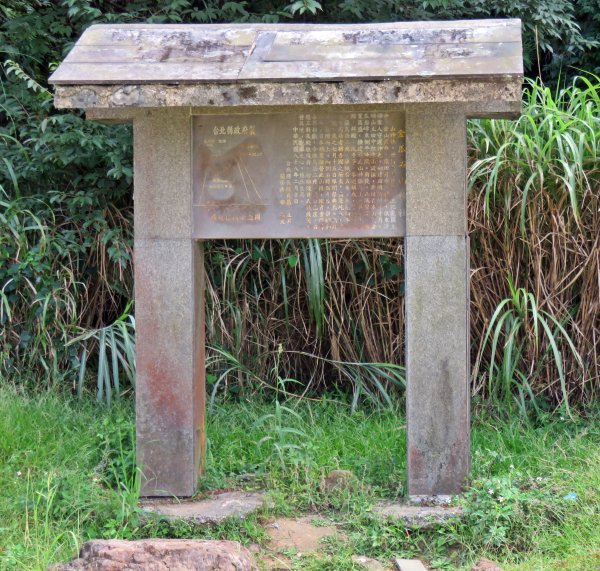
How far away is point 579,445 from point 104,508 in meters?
2.57

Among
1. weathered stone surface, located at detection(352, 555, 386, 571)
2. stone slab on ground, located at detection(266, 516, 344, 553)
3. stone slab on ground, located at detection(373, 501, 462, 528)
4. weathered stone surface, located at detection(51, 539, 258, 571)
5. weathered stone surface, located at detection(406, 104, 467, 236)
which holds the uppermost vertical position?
weathered stone surface, located at detection(406, 104, 467, 236)

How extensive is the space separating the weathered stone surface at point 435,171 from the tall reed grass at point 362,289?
1220 millimetres

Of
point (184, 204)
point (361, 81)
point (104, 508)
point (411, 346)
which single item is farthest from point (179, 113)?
point (104, 508)

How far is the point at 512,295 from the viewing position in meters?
5.26

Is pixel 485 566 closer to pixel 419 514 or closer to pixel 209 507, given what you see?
pixel 419 514

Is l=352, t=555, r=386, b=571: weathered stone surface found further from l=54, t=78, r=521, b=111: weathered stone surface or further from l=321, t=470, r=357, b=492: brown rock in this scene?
l=54, t=78, r=521, b=111: weathered stone surface

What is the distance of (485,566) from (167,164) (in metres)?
2.31

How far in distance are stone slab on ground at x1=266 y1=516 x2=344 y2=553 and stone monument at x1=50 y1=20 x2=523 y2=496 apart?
0.51m

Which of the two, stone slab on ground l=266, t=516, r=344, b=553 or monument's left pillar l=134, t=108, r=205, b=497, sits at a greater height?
monument's left pillar l=134, t=108, r=205, b=497

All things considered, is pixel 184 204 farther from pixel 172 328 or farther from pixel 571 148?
pixel 571 148

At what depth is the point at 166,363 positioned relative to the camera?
4.11m

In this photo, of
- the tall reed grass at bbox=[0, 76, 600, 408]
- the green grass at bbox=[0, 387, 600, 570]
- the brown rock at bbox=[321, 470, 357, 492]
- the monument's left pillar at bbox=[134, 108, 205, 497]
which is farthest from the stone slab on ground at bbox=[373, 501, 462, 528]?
the tall reed grass at bbox=[0, 76, 600, 408]

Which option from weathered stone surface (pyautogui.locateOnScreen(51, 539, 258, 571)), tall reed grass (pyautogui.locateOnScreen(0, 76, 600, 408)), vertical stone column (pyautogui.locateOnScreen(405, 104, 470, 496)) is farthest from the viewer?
tall reed grass (pyautogui.locateOnScreen(0, 76, 600, 408))

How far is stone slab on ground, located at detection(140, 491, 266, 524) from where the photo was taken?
12.5 ft
